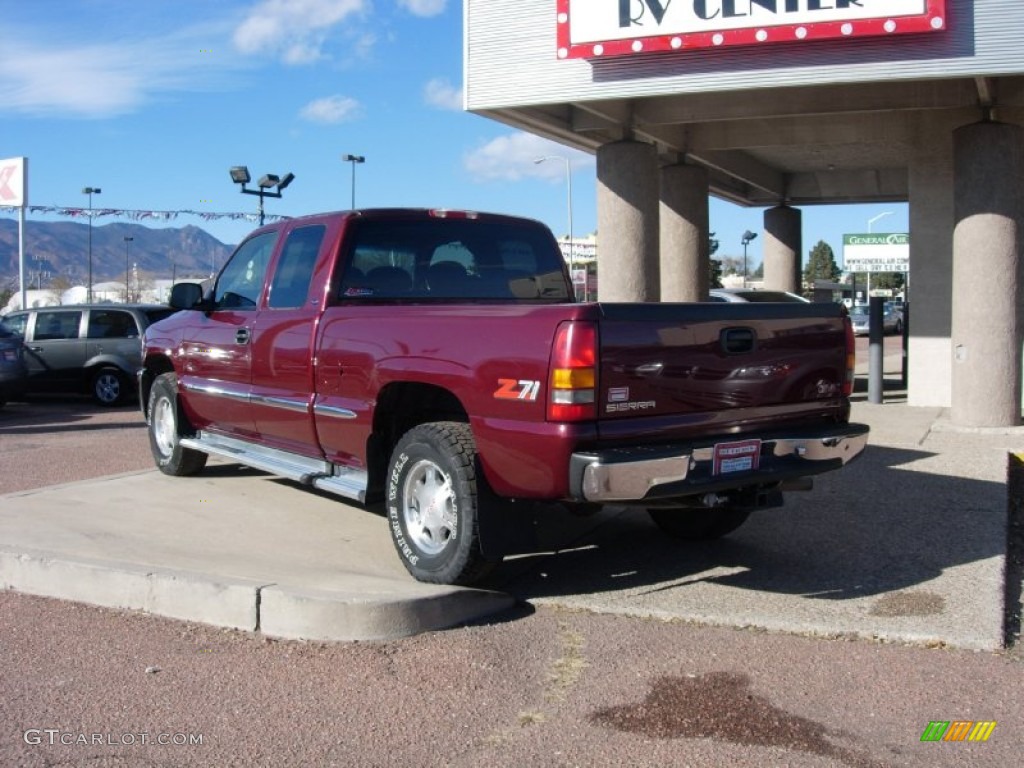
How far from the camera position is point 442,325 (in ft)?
17.4

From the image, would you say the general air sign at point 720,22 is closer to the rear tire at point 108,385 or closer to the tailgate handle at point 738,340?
the tailgate handle at point 738,340

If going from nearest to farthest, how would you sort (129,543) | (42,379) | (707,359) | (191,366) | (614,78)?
(707,359), (129,543), (191,366), (614,78), (42,379)

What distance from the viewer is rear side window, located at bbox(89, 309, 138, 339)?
1659 centimetres

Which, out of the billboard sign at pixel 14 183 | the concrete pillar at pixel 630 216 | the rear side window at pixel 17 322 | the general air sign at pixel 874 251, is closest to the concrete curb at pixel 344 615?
the concrete pillar at pixel 630 216

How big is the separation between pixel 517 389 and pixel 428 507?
1.02 meters

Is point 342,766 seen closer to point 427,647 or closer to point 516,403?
point 427,647

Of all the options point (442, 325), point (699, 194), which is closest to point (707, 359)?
point (442, 325)

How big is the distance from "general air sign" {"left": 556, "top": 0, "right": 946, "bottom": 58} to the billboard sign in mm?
18916

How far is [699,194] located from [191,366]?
11.3 metres

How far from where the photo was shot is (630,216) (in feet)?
45.0

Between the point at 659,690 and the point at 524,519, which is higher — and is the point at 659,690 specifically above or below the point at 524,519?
below

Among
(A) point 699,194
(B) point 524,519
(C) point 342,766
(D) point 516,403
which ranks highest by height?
(A) point 699,194

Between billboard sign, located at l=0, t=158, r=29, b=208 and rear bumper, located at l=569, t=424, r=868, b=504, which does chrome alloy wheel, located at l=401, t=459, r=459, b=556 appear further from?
billboard sign, located at l=0, t=158, r=29, b=208

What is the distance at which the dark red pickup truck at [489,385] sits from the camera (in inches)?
188
